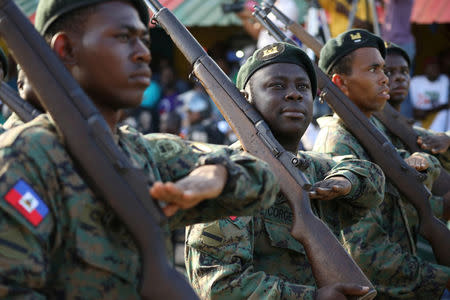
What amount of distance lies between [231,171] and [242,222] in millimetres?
1194

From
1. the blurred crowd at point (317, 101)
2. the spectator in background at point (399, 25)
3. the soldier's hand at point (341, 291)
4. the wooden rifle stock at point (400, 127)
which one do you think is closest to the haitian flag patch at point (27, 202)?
the soldier's hand at point (341, 291)

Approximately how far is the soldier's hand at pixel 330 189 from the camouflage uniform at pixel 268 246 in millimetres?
96

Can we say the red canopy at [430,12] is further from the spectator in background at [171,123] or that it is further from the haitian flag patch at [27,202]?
the haitian flag patch at [27,202]

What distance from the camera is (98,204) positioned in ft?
7.55

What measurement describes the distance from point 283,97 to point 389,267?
1528 millimetres

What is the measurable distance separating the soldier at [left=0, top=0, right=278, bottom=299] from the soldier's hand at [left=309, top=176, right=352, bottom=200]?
119 cm

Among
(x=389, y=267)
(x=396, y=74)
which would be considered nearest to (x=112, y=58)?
(x=389, y=267)

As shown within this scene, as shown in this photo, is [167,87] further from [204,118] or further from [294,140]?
[294,140]

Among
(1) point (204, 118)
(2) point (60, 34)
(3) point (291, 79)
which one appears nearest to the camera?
(2) point (60, 34)

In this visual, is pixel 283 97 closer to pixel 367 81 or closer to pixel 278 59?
pixel 278 59

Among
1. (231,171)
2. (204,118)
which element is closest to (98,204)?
(231,171)

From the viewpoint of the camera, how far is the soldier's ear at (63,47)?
2.46 m

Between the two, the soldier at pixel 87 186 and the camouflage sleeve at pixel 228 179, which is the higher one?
the soldier at pixel 87 186

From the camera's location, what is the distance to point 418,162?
5438 millimetres
